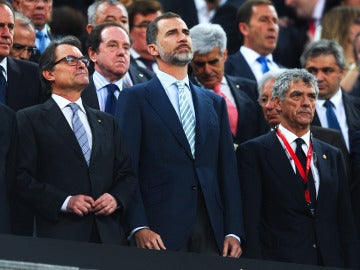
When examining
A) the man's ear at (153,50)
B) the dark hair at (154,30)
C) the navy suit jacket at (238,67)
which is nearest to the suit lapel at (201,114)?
the man's ear at (153,50)

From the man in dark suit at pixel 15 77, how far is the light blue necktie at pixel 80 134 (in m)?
0.68

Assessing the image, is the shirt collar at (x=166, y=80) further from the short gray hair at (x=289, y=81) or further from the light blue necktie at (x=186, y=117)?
the short gray hair at (x=289, y=81)

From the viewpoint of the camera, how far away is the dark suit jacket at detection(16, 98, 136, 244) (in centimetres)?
763

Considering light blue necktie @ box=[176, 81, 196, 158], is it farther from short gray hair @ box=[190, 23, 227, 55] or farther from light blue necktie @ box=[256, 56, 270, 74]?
light blue necktie @ box=[256, 56, 270, 74]

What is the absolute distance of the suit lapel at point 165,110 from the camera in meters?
8.15

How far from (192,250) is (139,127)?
880 mm

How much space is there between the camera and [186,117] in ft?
27.1

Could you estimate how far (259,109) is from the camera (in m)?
9.89

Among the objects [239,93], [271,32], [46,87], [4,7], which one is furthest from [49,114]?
[271,32]

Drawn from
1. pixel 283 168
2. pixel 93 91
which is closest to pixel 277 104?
pixel 283 168

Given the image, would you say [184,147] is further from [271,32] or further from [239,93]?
[271,32]

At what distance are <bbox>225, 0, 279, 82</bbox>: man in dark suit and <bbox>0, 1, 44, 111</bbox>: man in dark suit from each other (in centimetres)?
259

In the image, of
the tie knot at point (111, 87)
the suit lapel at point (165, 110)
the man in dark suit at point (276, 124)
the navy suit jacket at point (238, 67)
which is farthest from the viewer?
the navy suit jacket at point (238, 67)

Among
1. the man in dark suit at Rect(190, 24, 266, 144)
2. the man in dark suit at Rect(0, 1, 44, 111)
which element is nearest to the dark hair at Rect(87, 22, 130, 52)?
the man in dark suit at Rect(0, 1, 44, 111)
